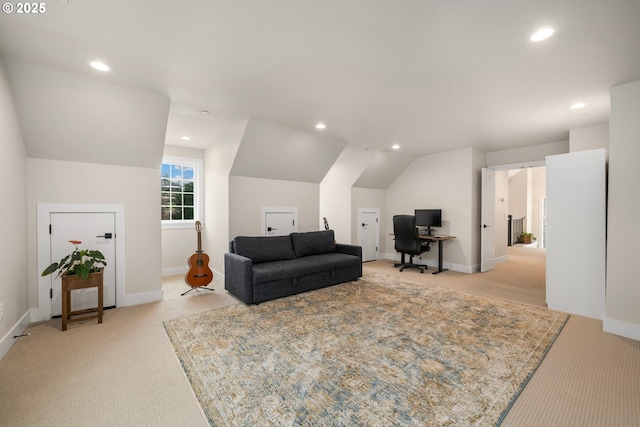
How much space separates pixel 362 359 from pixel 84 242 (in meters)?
3.53

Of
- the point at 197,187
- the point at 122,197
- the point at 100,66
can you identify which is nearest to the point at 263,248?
the point at 122,197

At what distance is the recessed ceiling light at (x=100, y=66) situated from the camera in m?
2.45

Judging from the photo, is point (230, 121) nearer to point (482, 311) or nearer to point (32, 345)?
point (32, 345)

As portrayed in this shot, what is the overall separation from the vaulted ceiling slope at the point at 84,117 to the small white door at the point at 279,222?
202 centimetres

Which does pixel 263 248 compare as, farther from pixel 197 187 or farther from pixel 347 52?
pixel 347 52

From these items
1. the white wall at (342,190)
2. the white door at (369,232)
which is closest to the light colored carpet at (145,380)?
the white door at (369,232)

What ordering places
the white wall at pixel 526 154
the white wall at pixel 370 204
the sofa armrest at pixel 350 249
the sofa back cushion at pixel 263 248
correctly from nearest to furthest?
1. the sofa back cushion at pixel 263 248
2. the sofa armrest at pixel 350 249
3. the white wall at pixel 526 154
4. the white wall at pixel 370 204

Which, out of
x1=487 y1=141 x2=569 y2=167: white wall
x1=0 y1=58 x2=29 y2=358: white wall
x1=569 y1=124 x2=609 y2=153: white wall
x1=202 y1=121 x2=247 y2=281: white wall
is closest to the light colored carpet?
x1=0 y1=58 x2=29 y2=358: white wall

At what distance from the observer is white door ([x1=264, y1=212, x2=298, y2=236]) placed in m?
4.95

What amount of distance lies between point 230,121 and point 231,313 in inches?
106

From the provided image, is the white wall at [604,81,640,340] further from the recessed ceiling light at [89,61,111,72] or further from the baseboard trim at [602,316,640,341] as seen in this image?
the recessed ceiling light at [89,61,111,72]

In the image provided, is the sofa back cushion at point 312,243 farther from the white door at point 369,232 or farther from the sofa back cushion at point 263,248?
the white door at point 369,232

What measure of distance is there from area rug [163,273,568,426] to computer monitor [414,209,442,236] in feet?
8.13

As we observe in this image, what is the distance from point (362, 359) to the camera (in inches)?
88.6
